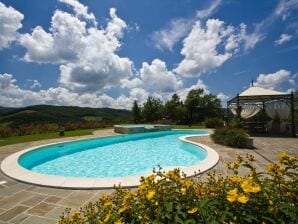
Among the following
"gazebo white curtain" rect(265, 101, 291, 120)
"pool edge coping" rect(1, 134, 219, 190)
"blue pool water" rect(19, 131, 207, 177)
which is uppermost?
"gazebo white curtain" rect(265, 101, 291, 120)

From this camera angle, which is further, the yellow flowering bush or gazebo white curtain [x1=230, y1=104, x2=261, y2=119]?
gazebo white curtain [x1=230, y1=104, x2=261, y2=119]

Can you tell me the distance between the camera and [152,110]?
34531mm

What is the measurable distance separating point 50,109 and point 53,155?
5890 centimetres

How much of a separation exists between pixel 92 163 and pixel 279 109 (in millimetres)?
14655

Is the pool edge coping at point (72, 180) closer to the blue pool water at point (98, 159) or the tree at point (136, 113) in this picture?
the blue pool water at point (98, 159)

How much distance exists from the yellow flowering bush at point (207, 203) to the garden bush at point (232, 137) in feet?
27.7

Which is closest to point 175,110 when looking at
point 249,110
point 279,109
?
point 249,110

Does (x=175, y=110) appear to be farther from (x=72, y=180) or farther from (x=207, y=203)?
(x=207, y=203)

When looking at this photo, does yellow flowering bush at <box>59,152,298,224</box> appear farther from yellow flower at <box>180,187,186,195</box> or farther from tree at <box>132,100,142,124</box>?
tree at <box>132,100,142,124</box>

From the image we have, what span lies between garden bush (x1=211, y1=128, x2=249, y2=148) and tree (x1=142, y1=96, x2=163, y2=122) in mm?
22721

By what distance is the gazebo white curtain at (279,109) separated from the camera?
14.7 m

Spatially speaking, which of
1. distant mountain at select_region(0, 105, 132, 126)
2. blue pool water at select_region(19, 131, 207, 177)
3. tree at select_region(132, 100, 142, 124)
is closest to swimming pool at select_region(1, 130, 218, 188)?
blue pool water at select_region(19, 131, 207, 177)

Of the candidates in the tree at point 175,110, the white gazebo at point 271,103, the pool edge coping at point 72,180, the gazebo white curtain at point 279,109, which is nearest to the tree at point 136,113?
the tree at point 175,110

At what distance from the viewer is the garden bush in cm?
945
